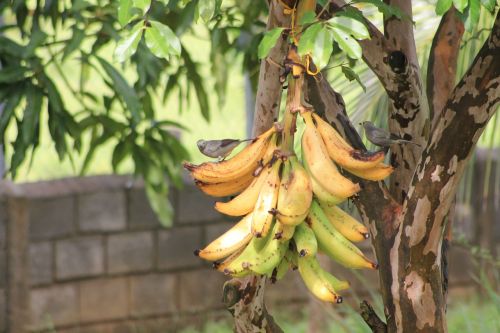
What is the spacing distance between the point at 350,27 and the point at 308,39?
67 millimetres

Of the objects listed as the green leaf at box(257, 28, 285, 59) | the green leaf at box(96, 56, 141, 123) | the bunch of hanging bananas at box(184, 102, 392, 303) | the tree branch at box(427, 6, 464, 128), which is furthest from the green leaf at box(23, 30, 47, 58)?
the green leaf at box(257, 28, 285, 59)

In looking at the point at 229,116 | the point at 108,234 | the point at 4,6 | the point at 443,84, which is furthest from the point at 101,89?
the point at 443,84

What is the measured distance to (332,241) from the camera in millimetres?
1691

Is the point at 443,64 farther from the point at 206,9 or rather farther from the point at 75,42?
the point at 75,42

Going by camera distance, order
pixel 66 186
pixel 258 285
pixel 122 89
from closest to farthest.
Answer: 1. pixel 258 285
2. pixel 122 89
3. pixel 66 186

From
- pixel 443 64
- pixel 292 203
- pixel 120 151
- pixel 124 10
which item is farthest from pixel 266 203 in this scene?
pixel 120 151

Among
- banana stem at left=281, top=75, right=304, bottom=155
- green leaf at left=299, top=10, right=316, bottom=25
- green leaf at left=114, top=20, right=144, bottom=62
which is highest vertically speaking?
green leaf at left=299, top=10, right=316, bottom=25

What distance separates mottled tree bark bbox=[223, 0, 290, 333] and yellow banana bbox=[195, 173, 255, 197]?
0.27m

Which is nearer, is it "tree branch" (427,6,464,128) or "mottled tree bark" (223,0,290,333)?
A: "mottled tree bark" (223,0,290,333)

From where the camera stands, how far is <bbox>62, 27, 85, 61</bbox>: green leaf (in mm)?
2723

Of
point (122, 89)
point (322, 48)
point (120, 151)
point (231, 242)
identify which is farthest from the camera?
point (120, 151)

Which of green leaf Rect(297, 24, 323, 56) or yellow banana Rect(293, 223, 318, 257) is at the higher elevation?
green leaf Rect(297, 24, 323, 56)

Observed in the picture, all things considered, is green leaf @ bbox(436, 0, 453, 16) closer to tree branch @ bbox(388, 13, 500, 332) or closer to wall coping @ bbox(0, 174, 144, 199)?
tree branch @ bbox(388, 13, 500, 332)

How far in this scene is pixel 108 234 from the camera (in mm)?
4578
